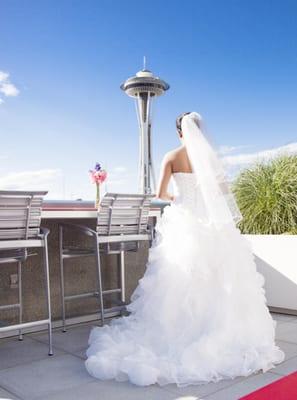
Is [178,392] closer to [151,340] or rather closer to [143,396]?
[143,396]

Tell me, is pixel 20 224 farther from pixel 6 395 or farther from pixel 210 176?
pixel 210 176

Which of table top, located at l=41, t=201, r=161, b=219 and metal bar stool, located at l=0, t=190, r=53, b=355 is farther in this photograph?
table top, located at l=41, t=201, r=161, b=219

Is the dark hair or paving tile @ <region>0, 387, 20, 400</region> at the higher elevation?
the dark hair

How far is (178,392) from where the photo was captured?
223 cm

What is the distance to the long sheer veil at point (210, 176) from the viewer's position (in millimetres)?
2918

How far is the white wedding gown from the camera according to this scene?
2418 mm

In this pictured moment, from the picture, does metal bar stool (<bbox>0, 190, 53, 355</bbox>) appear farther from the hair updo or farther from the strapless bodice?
the hair updo

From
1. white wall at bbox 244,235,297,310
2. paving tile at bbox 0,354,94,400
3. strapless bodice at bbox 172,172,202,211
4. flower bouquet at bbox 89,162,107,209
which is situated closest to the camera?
paving tile at bbox 0,354,94,400

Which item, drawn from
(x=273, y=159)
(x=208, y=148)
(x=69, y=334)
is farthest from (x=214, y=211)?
(x=273, y=159)

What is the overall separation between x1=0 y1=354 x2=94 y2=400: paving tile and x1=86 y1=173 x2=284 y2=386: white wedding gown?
0.36 ft

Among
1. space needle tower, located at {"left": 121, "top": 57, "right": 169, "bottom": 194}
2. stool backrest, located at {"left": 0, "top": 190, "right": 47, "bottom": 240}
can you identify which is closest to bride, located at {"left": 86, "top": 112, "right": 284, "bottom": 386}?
stool backrest, located at {"left": 0, "top": 190, "right": 47, "bottom": 240}

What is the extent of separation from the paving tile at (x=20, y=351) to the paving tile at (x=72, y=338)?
84 mm

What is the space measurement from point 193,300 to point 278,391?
0.74m

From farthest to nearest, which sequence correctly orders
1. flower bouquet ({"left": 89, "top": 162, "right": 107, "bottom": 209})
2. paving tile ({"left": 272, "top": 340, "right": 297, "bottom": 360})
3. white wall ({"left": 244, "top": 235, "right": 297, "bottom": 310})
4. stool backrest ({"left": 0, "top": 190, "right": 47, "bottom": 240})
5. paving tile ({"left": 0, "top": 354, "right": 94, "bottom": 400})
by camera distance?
white wall ({"left": 244, "top": 235, "right": 297, "bottom": 310}) → flower bouquet ({"left": 89, "top": 162, "right": 107, "bottom": 209}) → paving tile ({"left": 272, "top": 340, "right": 297, "bottom": 360}) → stool backrest ({"left": 0, "top": 190, "right": 47, "bottom": 240}) → paving tile ({"left": 0, "top": 354, "right": 94, "bottom": 400})
